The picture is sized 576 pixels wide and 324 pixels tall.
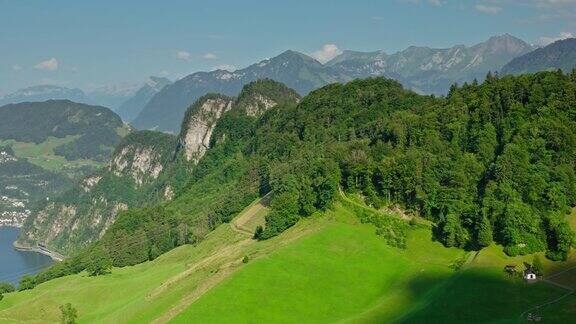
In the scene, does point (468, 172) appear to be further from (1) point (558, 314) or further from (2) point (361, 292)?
(1) point (558, 314)

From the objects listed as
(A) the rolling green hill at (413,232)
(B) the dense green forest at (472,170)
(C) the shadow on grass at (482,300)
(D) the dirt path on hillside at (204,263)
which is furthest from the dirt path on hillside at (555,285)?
(D) the dirt path on hillside at (204,263)

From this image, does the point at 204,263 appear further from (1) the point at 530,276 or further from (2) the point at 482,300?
(1) the point at 530,276

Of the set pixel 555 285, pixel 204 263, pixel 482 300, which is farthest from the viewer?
pixel 204 263

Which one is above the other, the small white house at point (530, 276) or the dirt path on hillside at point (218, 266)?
the small white house at point (530, 276)

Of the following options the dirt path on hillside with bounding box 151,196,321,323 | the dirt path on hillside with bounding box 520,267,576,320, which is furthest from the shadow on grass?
the dirt path on hillside with bounding box 151,196,321,323

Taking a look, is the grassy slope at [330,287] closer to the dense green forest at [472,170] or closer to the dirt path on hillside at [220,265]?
the dirt path on hillside at [220,265]

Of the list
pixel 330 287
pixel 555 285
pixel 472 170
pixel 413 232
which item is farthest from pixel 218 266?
pixel 555 285

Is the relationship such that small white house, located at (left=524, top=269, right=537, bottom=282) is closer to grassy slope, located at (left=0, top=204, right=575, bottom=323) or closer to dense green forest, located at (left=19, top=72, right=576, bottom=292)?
grassy slope, located at (left=0, top=204, right=575, bottom=323)

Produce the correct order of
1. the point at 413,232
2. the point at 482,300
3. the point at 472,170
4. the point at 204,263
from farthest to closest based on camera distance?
the point at 204,263 < the point at 472,170 < the point at 413,232 < the point at 482,300

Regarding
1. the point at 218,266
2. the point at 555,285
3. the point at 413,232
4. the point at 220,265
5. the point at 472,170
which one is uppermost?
the point at 472,170
